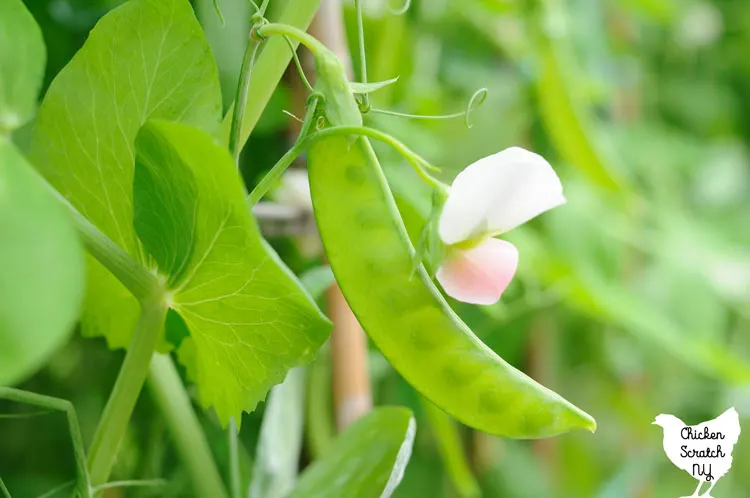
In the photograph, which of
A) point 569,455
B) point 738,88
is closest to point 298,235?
point 569,455

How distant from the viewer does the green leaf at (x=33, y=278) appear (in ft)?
0.51

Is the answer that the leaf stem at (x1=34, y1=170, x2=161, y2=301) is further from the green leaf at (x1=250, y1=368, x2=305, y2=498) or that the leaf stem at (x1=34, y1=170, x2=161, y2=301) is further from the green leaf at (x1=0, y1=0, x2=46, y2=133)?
the green leaf at (x1=250, y1=368, x2=305, y2=498)

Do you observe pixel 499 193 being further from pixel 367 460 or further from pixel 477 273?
pixel 367 460

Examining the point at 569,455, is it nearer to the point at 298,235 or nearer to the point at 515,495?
the point at 515,495

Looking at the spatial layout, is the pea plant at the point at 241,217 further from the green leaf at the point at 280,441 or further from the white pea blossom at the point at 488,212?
the green leaf at the point at 280,441

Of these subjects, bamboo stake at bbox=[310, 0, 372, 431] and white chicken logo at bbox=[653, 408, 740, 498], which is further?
bamboo stake at bbox=[310, 0, 372, 431]

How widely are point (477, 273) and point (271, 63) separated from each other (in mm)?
114

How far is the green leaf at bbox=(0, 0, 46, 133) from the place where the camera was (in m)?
0.22

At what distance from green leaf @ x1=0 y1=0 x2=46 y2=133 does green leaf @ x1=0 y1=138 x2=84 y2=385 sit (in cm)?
6

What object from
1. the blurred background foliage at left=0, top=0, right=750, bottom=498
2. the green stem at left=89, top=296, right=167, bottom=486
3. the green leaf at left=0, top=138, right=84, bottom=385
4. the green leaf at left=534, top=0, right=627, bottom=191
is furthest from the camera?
the green leaf at left=534, top=0, right=627, bottom=191

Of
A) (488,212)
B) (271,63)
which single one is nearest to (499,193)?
(488,212)

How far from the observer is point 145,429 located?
1.62 feet

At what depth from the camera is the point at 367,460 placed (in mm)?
317

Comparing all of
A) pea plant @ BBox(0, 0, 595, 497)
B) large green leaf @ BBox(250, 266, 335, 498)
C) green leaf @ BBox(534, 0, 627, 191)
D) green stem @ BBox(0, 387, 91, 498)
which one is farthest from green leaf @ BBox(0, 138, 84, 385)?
green leaf @ BBox(534, 0, 627, 191)
